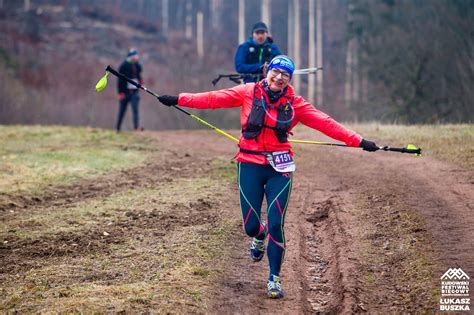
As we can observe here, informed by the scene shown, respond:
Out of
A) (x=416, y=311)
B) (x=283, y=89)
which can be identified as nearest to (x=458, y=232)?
(x=416, y=311)

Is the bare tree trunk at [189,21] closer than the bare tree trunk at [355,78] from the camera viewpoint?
No

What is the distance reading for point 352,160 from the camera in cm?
1488

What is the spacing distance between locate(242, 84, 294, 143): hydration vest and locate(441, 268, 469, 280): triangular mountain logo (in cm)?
225

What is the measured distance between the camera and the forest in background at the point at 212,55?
32.8 metres

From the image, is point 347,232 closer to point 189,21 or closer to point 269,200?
point 269,200

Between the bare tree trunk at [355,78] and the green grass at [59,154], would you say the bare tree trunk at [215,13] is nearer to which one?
the bare tree trunk at [355,78]

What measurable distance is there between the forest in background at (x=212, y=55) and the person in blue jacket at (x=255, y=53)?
400 inches

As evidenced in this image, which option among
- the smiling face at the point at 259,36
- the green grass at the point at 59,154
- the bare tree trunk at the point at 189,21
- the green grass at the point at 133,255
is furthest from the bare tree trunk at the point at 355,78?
the green grass at the point at 133,255

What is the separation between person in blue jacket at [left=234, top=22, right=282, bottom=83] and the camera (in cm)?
1362

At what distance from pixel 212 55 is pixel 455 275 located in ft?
161

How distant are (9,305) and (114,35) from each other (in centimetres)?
4918

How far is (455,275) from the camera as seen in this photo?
7695 mm

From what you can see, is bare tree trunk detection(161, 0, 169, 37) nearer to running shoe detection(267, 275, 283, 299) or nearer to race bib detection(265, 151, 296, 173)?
race bib detection(265, 151, 296, 173)

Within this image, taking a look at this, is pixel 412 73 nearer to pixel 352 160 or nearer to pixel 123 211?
pixel 352 160
